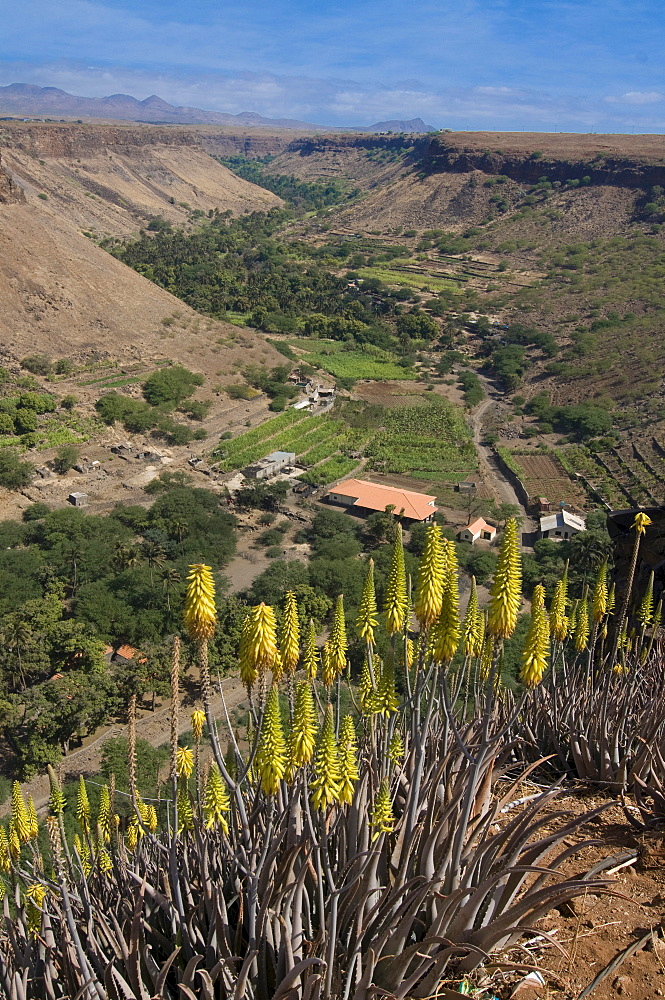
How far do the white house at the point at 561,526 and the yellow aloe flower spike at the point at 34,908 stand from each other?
1356 inches

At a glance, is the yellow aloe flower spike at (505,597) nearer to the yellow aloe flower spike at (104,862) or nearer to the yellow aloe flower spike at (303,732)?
the yellow aloe flower spike at (303,732)

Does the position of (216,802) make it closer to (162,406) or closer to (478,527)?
(478,527)

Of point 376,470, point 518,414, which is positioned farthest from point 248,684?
point 518,414

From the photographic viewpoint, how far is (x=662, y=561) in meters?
14.0

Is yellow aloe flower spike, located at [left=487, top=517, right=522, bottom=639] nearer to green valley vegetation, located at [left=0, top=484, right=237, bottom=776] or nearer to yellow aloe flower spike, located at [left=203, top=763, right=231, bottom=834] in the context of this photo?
yellow aloe flower spike, located at [left=203, top=763, right=231, bottom=834]

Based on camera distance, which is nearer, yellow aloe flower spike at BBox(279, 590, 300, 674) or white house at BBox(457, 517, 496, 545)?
yellow aloe flower spike at BBox(279, 590, 300, 674)

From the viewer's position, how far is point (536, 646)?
6.66 m

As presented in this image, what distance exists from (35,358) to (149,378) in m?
8.11

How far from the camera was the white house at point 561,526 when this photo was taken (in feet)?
127

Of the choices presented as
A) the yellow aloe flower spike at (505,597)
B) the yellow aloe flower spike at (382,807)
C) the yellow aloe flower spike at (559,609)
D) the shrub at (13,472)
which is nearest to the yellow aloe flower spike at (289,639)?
the yellow aloe flower spike at (382,807)

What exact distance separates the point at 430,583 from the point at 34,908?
498 centimetres

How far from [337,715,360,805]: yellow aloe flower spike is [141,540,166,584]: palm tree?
2572 centimetres

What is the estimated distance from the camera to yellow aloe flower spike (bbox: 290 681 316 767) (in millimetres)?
5410

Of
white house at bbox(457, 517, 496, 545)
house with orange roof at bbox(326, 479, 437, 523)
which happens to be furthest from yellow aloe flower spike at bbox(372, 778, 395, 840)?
white house at bbox(457, 517, 496, 545)
